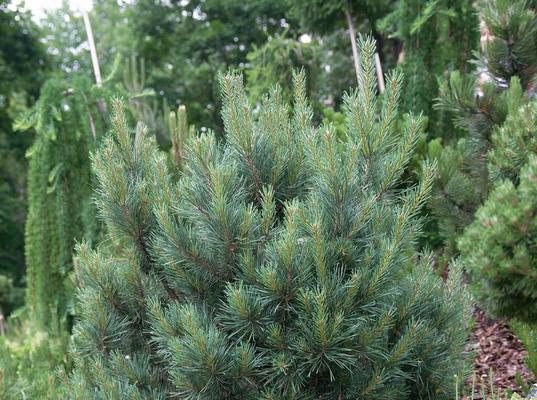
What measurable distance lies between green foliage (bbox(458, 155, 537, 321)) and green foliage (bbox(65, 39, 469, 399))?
0.18 m

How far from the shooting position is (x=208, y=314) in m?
2.39

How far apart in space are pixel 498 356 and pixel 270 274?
10.0 ft

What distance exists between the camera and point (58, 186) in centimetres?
612

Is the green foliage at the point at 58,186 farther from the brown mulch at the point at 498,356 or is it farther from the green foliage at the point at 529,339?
the green foliage at the point at 529,339

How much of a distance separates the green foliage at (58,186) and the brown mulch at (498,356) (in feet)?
12.6

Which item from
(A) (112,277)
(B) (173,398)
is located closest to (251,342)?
(B) (173,398)

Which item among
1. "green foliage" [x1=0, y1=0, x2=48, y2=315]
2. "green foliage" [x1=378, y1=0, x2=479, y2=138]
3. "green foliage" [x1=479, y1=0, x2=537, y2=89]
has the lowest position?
"green foliage" [x1=0, y1=0, x2=48, y2=315]

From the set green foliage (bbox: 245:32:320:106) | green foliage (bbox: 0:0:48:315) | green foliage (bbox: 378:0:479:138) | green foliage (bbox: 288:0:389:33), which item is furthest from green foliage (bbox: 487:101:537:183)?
green foliage (bbox: 0:0:48:315)

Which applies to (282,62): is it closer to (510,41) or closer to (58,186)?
(58,186)

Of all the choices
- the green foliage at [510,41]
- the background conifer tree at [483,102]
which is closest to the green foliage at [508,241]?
the background conifer tree at [483,102]

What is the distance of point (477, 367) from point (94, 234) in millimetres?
3851

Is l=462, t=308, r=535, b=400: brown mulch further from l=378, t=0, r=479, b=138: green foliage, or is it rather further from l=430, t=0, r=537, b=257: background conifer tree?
l=378, t=0, r=479, b=138: green foliage

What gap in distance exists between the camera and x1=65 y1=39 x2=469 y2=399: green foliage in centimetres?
221

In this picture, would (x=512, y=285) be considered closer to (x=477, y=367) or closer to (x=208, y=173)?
(x=208, y=173)
